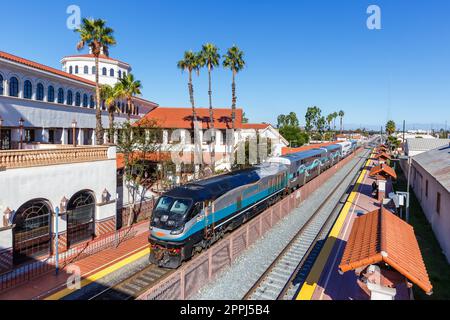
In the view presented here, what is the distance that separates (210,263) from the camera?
11.7 meters

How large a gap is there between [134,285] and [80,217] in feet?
21.5

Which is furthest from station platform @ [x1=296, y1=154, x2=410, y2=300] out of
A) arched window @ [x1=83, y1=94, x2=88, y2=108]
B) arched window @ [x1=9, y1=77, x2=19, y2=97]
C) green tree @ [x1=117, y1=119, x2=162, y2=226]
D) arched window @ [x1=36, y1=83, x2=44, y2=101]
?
arched window @ [x1=83, y1=94, x2=88, y2=108]

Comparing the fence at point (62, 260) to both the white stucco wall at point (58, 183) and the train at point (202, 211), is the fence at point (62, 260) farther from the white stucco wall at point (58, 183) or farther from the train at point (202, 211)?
the train at point (202, 211)

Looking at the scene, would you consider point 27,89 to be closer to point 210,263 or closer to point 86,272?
point 86,272

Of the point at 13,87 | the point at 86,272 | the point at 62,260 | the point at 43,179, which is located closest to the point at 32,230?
the point at 62,260

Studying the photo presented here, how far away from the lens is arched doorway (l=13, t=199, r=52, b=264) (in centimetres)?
1377

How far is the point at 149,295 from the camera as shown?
829cm

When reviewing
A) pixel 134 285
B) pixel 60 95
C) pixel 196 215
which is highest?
→ pixel 60 95

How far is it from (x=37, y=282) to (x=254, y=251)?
948 centimetres

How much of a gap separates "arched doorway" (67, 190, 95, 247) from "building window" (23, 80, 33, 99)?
14.0 metres

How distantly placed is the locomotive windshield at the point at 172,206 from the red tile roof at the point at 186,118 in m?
27.7

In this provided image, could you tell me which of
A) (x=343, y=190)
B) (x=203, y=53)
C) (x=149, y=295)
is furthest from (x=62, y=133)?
(x=343, y=190)

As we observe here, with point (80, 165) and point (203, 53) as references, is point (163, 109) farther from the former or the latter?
point (80, 165)

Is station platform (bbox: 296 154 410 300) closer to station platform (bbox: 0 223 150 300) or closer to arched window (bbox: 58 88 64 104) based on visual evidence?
station platform (bbox: 0 223 150 300)
